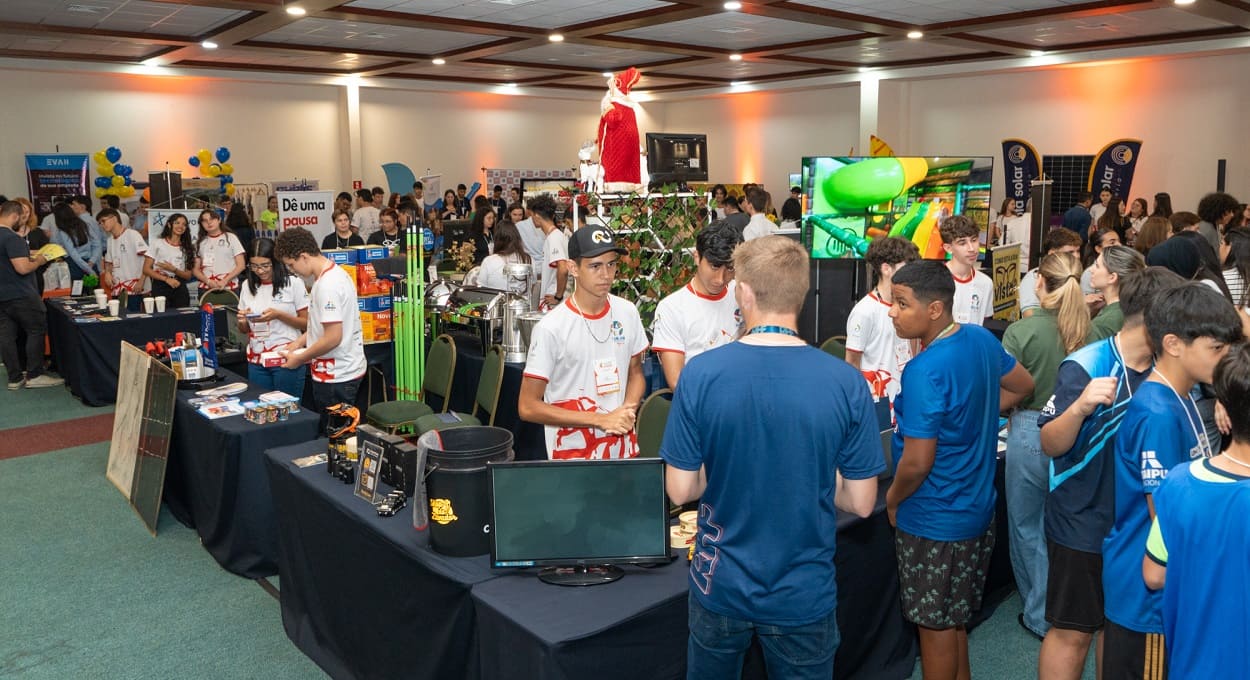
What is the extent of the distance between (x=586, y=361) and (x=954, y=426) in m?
1.17

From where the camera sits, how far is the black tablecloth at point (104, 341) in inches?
267

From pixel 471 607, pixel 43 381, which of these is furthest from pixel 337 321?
pixel 43 381

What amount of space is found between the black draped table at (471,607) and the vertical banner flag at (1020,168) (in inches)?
434

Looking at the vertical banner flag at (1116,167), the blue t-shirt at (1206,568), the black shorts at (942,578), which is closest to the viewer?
the blue t-shirt at (1206,568)

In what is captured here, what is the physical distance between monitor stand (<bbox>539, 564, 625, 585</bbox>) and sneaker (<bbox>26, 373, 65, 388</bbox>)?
6976mm

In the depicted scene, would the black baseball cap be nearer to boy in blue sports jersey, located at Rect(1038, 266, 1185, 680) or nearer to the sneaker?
boy in blue sports jersey, located at Rect(1038, 266, 1185, 680)

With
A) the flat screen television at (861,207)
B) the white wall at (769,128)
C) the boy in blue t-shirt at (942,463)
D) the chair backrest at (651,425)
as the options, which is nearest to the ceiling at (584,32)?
the white wall at (769,128)

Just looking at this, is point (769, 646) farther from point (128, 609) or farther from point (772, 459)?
point (128, 609)

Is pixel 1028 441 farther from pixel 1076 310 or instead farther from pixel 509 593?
pixel 509 593

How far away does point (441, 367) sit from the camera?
15.8 ft

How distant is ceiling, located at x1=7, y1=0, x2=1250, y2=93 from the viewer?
8.79 meters

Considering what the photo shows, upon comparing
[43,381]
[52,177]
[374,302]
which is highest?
[52,177]

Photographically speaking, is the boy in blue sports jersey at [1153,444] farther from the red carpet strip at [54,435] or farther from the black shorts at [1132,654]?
the red carpet strip at [54,435]

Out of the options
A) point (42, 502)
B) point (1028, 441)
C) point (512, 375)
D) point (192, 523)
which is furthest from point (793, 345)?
point (42, 502)
